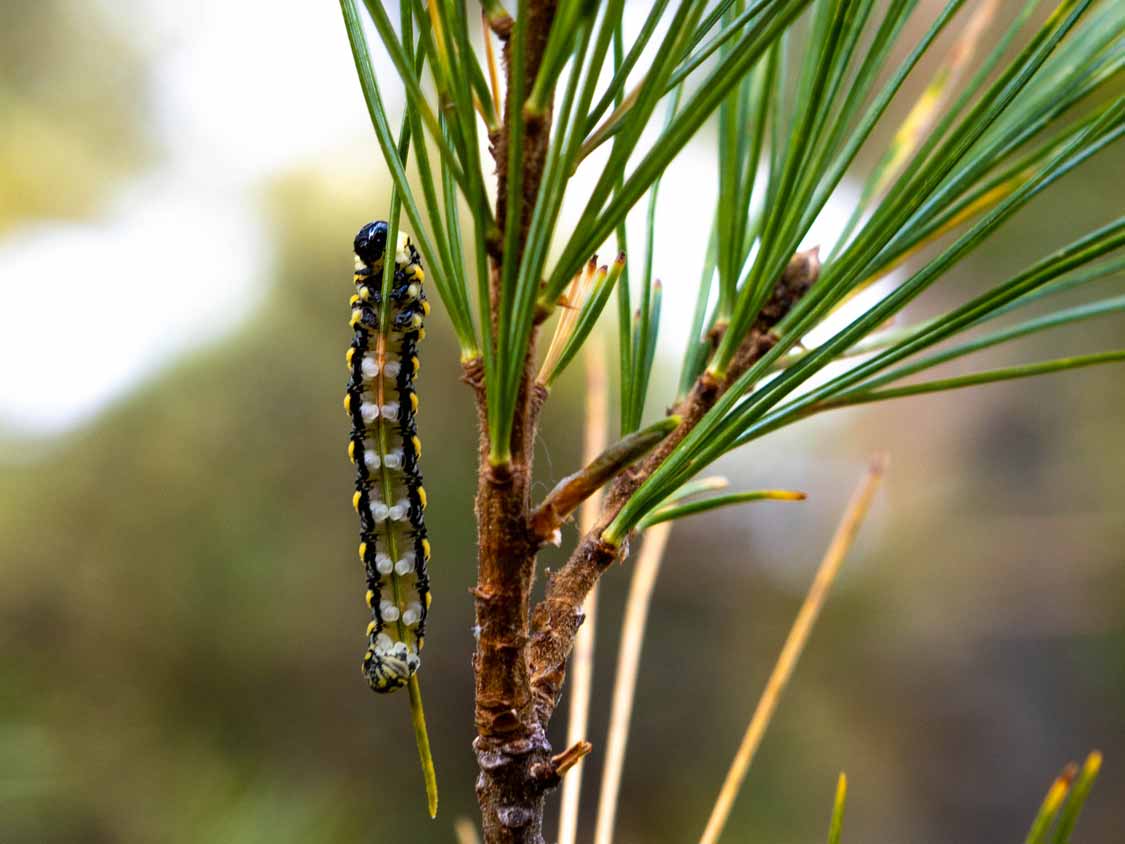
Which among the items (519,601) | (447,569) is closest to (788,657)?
(519,601)

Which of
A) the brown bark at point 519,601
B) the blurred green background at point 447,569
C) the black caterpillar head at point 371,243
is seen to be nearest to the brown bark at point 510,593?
the brown bark at point 519,601

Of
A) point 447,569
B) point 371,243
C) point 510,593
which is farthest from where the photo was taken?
point 447,569

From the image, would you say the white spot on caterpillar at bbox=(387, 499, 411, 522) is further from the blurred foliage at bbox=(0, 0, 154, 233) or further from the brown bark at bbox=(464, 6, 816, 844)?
the blurred foliage at bbox=(0, 0, 154, 233)

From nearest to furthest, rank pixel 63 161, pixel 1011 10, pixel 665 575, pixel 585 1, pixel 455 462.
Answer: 1. pixel 585 1
2. pixel 1011 10
3. pixel 455 462
4. pixel 63 161
5. pixel 665 575

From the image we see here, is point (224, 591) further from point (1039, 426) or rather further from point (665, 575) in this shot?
point (1039, 426)

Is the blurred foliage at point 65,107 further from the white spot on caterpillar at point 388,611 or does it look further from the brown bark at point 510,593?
the brown bark at point 510,593

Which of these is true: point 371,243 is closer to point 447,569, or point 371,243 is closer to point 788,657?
point 788,657

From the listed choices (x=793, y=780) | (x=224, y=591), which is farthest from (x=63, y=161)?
(x=793, y=780)
